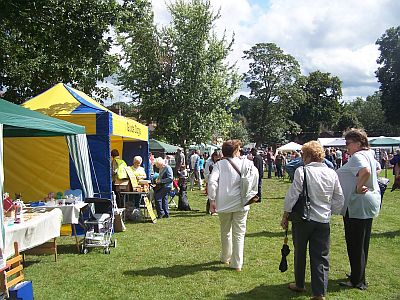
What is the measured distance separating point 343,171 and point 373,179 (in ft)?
1.11

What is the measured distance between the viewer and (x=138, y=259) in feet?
21.3

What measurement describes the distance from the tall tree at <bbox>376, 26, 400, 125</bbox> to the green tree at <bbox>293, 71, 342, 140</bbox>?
18.5 meters

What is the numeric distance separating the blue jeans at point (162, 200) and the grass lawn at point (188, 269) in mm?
1455

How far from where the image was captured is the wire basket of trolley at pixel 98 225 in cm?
696

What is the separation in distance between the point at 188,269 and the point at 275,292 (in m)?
1.41

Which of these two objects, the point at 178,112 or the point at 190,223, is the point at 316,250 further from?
the point at 178,112

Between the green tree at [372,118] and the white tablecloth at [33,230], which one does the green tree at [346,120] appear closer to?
the green tree at [372,118]

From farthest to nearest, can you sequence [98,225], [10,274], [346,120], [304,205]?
[346,120]
[98,225]
[304,205]
[10,274]

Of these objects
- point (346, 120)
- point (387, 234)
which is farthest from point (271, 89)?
point (387, 234)

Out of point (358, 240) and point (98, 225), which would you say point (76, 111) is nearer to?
point (98, 225)

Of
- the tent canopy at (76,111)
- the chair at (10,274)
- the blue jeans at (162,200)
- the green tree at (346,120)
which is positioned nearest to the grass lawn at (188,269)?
the chair at (10,274)

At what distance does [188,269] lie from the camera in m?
5.89

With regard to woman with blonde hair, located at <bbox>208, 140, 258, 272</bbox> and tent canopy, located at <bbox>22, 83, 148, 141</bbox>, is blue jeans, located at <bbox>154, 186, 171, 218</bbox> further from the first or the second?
woman with blonde hair, located at <bbox>208, 140, 258, 272</bbox>

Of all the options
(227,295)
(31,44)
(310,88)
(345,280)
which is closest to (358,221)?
(345,280)
